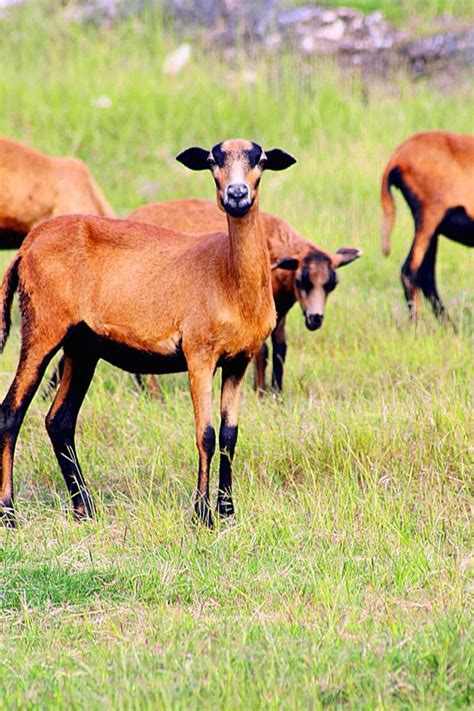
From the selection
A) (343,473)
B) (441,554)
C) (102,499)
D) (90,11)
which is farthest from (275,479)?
(90,11)

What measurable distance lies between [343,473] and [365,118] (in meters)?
9.93

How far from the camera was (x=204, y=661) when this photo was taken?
449 cm

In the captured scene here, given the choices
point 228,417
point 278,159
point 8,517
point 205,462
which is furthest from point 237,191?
point 8,517

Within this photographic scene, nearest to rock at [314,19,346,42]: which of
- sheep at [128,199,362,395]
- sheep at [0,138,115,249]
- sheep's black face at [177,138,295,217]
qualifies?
sheep at [0,138,115,249]

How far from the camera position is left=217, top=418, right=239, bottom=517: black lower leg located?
648cm

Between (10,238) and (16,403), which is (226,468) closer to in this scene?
(16,403)

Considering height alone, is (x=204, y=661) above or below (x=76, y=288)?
below

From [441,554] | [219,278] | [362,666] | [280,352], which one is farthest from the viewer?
[280,352]

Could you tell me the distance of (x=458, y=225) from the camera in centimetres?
1095

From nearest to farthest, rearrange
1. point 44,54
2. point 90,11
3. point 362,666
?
point 362,666, point 44,54, point 90,11

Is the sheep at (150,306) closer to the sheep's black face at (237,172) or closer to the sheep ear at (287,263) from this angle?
the sheep's black face at (237,172)

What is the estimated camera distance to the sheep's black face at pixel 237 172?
605 centimetres

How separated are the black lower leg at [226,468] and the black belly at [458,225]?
4874 millimetres

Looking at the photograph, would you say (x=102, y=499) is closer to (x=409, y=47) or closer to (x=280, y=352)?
(x=280, y=352)
